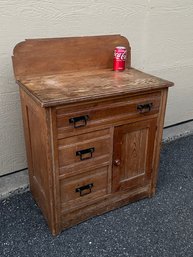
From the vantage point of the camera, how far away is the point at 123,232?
2004 millimetres

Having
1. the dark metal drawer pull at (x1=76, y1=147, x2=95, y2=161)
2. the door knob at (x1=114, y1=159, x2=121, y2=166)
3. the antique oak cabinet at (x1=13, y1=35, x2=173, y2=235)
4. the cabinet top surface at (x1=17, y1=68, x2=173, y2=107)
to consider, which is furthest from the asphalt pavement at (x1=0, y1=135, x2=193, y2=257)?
the cabinet top surface at (x1=17, y1=68, x2=173, y2=107)

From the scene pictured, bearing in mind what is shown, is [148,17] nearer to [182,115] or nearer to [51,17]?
[51,17]

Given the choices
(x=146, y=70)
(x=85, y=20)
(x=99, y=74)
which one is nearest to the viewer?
(x=99, y=74)

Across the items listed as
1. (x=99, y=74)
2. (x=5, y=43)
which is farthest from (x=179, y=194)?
(x=5, y=43)

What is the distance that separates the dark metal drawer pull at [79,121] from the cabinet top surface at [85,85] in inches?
4.7

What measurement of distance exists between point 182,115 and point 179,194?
4.48 ft

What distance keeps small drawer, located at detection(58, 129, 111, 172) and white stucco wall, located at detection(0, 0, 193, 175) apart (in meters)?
0.76

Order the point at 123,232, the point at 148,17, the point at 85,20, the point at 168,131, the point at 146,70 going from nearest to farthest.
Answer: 1. the point at 123,232
2. the point at 85,20
3. the point at 148,17
4. the point at 146,70
5. the point at 168,131

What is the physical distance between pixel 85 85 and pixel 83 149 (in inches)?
16.6

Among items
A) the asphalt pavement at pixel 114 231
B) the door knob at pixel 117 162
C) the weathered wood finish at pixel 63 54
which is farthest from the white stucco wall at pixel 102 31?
the door knob at pixel 117 162

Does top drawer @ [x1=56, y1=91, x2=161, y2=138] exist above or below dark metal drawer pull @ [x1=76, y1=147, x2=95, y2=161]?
above

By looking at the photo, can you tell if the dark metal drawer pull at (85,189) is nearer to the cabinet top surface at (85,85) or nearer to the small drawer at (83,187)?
the small drawer at (83,187)

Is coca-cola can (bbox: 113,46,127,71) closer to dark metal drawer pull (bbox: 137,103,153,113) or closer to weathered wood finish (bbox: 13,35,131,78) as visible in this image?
weathered wood finish (bbox: 13,35,131,78)

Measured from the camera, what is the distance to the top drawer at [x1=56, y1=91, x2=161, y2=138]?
1.67 meters
